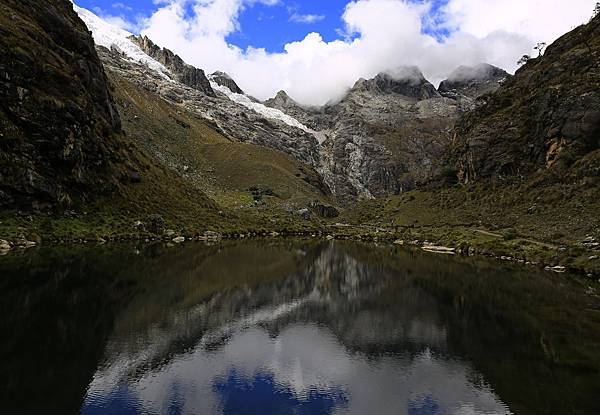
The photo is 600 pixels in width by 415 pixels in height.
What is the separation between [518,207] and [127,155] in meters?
103

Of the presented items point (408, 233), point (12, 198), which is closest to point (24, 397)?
point (12, 198)

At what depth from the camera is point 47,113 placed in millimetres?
95688

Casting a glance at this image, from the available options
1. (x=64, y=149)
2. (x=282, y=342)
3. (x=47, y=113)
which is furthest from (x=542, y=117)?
(x=282, y=342)

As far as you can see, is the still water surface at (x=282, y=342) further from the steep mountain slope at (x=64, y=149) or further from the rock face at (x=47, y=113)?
the rock face at (x=47, y=113)

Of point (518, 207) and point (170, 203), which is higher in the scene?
point (518, 207)

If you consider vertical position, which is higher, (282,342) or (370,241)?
(370,241)

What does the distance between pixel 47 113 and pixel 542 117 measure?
13228cm

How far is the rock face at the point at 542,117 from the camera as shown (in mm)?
130875

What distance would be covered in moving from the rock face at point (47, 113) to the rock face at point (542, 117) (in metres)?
118

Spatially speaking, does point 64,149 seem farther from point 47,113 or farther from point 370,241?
point 370,241

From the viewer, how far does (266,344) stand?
3959 centimetres

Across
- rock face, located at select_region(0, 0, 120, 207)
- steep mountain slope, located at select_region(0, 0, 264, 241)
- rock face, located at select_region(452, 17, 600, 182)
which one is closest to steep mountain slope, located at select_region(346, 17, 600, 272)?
rock face, located at select_region(452, 17, 600, 182)

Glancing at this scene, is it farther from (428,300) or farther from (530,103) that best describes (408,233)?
(428,300)

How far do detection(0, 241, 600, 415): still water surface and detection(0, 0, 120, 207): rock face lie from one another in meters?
24.1
